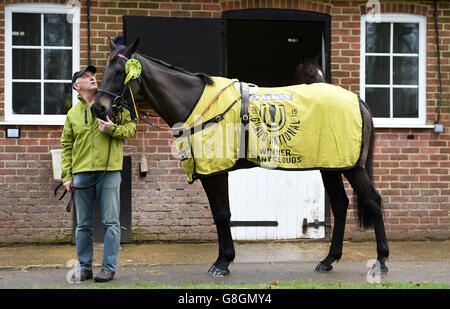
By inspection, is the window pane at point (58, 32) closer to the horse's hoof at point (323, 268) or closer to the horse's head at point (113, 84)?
the horse's head at point (113, 84)

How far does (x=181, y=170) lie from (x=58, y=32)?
94.9 inches

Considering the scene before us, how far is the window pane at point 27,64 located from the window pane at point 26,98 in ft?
0.39

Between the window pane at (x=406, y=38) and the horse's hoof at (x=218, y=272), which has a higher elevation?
the window pane at (x=406, y=38)

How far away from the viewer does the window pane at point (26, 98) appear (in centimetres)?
810

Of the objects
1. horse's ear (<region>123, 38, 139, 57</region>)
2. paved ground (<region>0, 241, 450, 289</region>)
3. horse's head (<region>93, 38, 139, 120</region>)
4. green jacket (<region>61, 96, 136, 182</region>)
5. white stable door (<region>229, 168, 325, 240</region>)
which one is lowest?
paved ground (<region>0, 241, 450, 289</region>)

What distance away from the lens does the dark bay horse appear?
18.1ft

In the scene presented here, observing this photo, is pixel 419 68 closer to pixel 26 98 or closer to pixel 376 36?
pixel 376 36

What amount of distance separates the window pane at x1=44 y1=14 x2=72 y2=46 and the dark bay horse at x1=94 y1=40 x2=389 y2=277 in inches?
107

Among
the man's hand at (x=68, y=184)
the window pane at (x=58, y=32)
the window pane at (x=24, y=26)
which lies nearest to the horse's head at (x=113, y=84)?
the man's hand at (x=68, y=184)

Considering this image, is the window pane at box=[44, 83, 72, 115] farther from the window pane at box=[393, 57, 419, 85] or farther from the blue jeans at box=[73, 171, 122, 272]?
the window pane at box=[393, 57, 419, 85]

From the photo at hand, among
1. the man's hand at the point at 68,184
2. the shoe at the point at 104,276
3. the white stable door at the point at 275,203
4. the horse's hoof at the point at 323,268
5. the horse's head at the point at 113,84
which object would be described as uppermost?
→ the horse's head at the point at 113,84

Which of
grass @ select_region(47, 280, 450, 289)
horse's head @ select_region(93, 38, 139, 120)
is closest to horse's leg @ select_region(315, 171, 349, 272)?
grass @ select_region(47, 280, 450, 289)

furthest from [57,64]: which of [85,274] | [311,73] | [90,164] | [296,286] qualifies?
[296,286]

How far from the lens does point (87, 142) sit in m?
5.62
